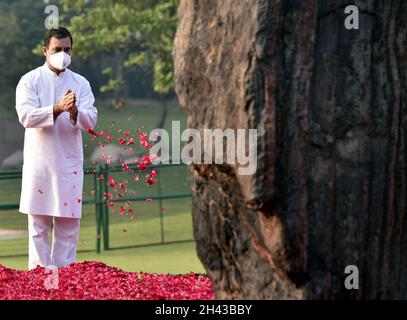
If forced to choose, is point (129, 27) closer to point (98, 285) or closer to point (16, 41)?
point (16, 41)

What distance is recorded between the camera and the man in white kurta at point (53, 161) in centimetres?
992

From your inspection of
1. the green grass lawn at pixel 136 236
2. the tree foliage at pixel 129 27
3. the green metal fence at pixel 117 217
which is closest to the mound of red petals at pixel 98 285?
the green grass lawn at pixel 136 236

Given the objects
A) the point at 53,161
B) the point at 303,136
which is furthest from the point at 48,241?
the point at 303,136

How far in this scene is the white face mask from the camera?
10078 millimetres

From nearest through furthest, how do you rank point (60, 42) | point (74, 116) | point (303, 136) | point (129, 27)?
1. point (303, 136)
2. point (74, 116)
3. point (60, 42)
4. point (129, 27)

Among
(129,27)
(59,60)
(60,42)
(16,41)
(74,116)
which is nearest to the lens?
(74,116)

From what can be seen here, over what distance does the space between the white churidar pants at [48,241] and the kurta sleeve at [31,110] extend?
92 centimetres

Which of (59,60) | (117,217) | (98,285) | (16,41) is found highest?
(16,41)

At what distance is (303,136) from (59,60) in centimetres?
431

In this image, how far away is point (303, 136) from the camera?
20.7 ft

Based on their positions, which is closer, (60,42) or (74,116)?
(74,116)

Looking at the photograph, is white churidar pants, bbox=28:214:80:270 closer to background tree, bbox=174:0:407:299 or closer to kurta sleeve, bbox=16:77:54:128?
kurta sleeve, bbox=16:77:54:128

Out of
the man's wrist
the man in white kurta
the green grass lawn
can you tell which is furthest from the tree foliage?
the man's wrist
